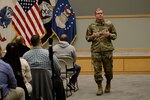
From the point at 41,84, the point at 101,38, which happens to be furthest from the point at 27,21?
the point at 41,84

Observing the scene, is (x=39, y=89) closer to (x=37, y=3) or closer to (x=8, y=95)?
(x=8, y=95)

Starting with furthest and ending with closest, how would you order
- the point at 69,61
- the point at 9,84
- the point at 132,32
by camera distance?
the point at 132,32 < the point at 69,61 < the point at 9,84

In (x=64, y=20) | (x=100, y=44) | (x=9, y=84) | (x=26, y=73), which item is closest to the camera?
(x=9, y=84)

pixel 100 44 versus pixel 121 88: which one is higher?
pixel 100 44

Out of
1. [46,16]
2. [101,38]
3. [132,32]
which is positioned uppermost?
[46,16]

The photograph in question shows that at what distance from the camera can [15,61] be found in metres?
5.24

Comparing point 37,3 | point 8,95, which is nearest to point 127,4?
point 37,3

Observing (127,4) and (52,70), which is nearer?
(52,70)

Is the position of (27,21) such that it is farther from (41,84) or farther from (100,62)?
(41,84)

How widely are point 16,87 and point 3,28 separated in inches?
263

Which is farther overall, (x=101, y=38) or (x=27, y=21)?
(x=27, y=21)

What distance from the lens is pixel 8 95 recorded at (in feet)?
16.2

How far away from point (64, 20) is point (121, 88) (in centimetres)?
376

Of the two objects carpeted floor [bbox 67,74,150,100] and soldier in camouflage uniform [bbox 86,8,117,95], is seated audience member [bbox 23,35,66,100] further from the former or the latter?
soldier in camouflage uniform [bbox 86,8,117,95]
